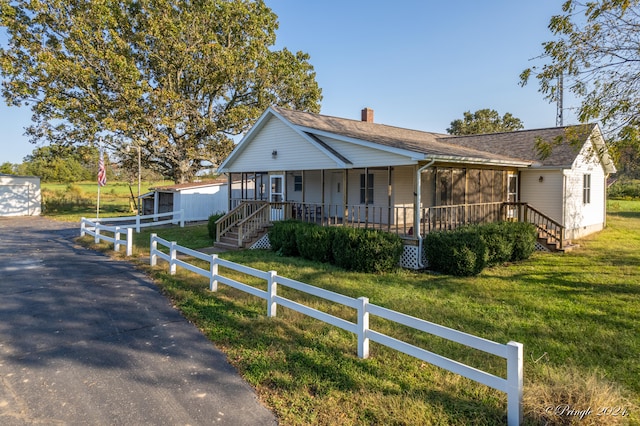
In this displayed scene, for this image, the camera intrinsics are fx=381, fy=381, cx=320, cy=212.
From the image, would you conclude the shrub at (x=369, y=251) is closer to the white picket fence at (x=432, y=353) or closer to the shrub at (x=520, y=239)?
the shrub at (x=520, y=239)

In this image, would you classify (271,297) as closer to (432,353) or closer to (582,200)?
(432,353)

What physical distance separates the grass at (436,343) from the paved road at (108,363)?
1.29 feet

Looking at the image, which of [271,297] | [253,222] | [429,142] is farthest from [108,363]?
[429,142]

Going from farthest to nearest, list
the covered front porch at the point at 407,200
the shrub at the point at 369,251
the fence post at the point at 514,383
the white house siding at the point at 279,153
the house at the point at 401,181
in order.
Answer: the covered front porch at the point at 407,200
the white house siding at the point at 279,153
the house at the point at 401,181
the shrub at the point at 369,251
the fence post at the point at 514,383

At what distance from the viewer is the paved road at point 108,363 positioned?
3965 millimetres

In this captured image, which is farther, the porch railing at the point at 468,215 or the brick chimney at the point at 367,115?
the brick chimney at the point at 367,115

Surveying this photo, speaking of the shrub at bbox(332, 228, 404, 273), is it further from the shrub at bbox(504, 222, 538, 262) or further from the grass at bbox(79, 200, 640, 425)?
the shrub at bbox(504, 222, 538, 262)

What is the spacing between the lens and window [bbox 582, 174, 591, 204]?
58.3 feet

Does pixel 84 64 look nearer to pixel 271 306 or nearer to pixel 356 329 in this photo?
pixel 271 306

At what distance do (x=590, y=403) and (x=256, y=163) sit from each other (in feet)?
49.3

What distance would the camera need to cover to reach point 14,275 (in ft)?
33.1

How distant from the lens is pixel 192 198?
24.2 meters

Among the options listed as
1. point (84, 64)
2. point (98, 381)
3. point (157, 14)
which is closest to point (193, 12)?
point (157, 14)

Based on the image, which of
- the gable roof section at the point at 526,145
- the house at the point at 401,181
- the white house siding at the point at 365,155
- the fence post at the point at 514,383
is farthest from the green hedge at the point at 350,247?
the gable roof section at the point at 526,145
